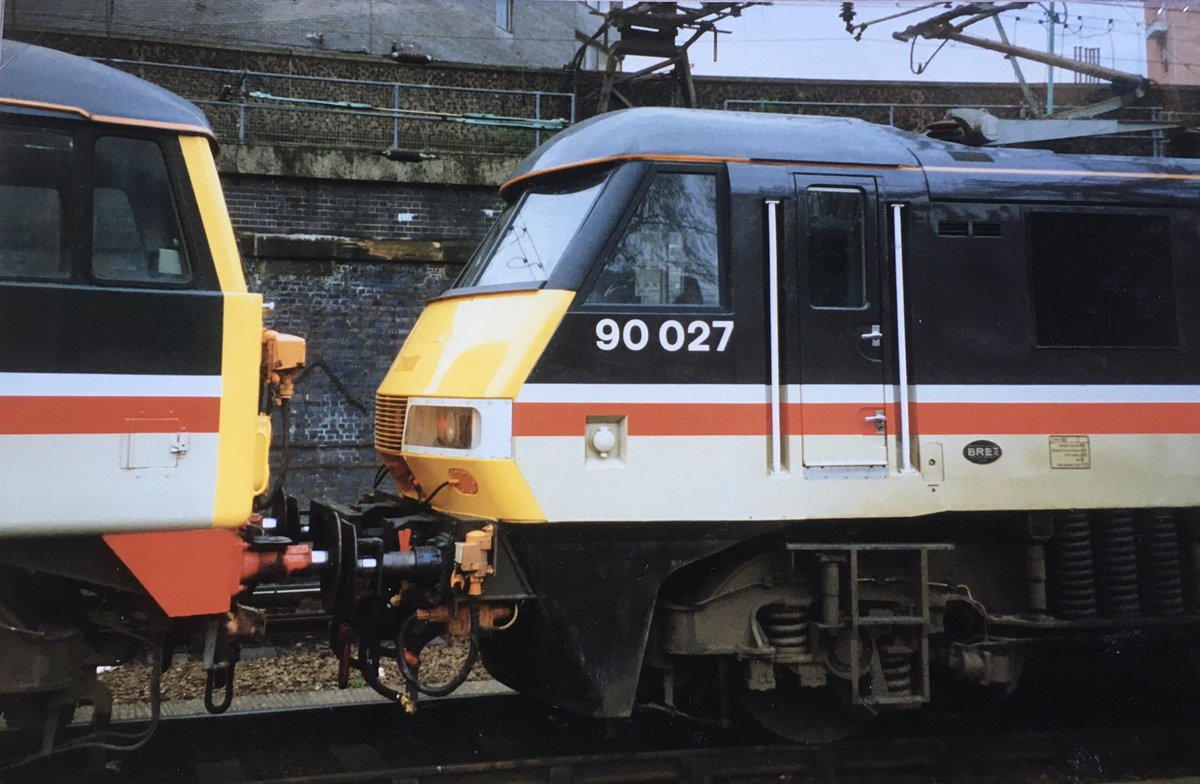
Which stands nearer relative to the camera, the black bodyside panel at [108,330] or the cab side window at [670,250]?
the black bodyside panel at [108,330]

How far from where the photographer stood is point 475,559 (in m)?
4.62

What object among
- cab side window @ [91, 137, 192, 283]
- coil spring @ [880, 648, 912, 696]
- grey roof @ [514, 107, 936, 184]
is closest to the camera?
cab side window @ [91, 137, 192, 283]

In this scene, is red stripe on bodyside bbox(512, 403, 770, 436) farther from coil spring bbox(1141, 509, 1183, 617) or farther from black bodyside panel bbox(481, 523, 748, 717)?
coil spring bbox(1141, 509, 1183, 617)

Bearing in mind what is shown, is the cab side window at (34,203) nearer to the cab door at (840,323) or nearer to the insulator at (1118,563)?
the cab door at (840,323)

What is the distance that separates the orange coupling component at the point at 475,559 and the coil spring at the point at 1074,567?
3191mm

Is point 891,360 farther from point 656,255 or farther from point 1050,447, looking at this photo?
point 656,255

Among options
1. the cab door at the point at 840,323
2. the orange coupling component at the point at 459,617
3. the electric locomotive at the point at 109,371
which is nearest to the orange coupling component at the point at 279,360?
the electric locomotive at the point at 109,371

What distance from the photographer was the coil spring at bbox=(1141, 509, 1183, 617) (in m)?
5.58

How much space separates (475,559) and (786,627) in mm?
1719

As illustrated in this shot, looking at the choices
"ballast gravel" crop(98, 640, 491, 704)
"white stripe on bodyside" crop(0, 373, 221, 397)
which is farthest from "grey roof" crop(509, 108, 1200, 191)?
"ballast gravel" crop(98, 640, 491, 704)

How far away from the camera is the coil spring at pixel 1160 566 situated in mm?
5582

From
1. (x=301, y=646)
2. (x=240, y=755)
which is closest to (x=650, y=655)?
(x=240, y=755)

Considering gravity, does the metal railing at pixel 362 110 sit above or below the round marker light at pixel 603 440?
above

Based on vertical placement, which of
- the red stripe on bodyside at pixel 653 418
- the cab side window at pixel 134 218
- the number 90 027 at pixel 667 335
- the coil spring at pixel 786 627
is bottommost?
the coil spring at pixel 786 627
